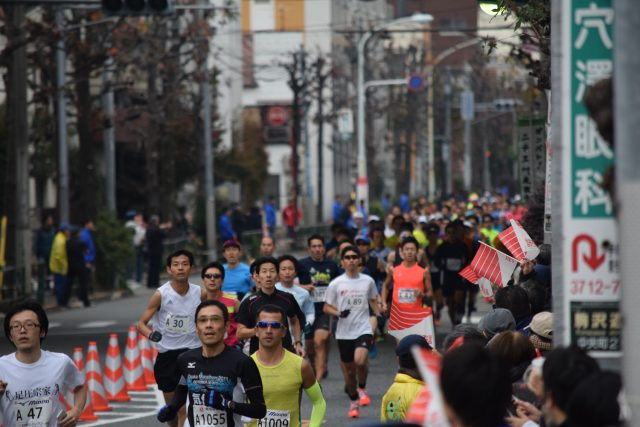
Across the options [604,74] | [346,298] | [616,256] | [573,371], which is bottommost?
[346,298]

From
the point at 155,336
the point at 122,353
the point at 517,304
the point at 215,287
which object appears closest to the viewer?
the point at 517,304

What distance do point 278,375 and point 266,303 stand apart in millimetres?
3504

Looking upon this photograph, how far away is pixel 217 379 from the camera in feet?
30.0

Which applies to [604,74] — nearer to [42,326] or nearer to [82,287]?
[42,326]

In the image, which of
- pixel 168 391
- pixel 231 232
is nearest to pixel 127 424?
pixel 168 391

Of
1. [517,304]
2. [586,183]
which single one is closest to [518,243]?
[517,304]

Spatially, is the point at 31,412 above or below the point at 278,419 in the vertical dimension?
above

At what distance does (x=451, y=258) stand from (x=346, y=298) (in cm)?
725

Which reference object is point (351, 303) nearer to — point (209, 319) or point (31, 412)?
point (209, 319)

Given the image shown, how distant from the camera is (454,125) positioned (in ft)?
341

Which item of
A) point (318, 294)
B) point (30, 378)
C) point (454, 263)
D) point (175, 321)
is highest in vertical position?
point (30, 378)

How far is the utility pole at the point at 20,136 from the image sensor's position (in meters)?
29.2

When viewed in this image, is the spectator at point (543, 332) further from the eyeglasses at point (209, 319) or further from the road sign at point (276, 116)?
the road sign at point (276, 116)

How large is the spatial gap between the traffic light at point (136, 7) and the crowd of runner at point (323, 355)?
4181mm
